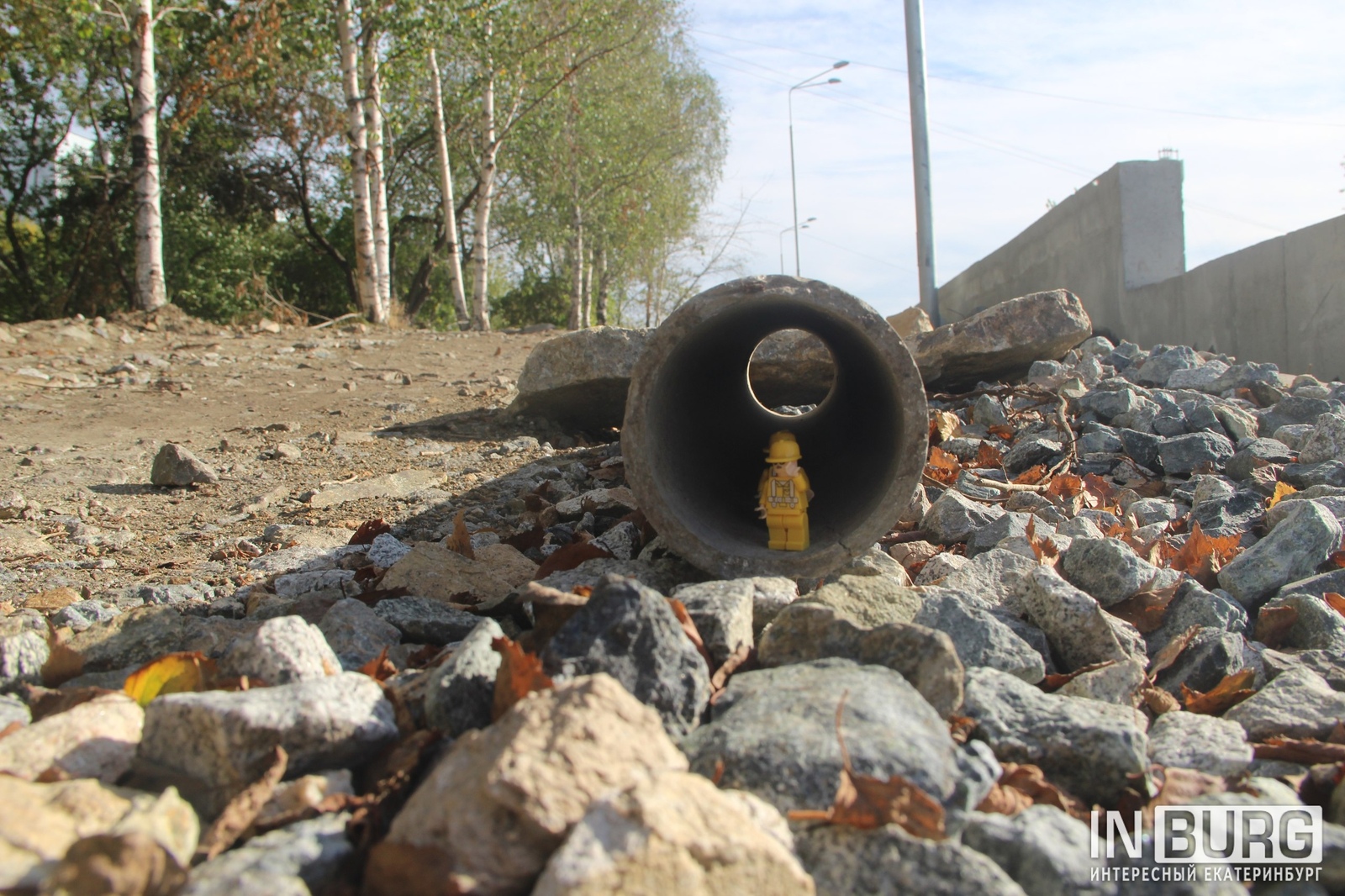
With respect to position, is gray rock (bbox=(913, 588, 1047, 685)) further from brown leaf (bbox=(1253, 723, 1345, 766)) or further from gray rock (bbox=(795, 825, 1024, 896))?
gray rock (bbox=(795, 825, 1024, 896))

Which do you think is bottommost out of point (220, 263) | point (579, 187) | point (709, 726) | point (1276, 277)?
point (709, 726)

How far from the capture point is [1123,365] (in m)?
6.41

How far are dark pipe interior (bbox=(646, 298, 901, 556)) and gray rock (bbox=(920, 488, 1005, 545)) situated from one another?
320 millimetres

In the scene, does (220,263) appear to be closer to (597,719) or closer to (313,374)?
(313,374)

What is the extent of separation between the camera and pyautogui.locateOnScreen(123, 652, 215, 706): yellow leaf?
6.34 ft

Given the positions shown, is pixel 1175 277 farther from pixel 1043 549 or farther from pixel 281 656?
pixel 281 656

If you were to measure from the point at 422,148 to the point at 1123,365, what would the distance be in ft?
51.9

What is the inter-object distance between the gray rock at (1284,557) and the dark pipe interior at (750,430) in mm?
1139

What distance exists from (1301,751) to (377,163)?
39.5 feet

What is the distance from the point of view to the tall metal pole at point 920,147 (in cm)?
1084

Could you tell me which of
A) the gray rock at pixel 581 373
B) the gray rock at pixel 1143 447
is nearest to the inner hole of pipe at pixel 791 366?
the gray rock at pixel 581 373

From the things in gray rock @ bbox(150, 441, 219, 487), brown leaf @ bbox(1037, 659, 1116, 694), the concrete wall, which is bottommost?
brown leaf @ bbox(1037, 659, 1116, 694)

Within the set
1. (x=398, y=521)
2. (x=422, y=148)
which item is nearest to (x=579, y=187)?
(x=422, y=148)

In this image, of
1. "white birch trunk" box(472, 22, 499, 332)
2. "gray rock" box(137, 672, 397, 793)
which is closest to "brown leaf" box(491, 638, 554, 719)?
"gray rock" box(137, 672, 397, 793)
